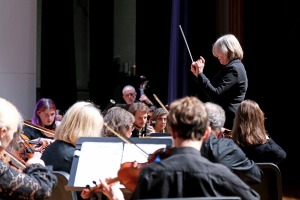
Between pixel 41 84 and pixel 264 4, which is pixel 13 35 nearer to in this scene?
pixel 41 84

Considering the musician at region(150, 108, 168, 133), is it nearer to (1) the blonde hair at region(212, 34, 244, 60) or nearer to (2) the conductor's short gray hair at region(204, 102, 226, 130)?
(1) the blonde hair at region(212, 34, 244, 60)

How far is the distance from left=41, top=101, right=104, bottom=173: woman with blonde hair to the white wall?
2.82 m

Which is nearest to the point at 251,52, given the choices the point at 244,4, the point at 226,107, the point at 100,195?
the point at 244,4

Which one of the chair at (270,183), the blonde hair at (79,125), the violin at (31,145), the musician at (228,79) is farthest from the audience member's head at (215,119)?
the violin at (31,145)

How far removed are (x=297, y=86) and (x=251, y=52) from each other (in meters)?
0.67

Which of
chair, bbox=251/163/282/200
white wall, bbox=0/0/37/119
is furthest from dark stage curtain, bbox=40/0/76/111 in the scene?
chair, bbox=251/163/282/200

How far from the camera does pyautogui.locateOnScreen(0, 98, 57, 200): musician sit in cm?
254

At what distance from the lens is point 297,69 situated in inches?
285

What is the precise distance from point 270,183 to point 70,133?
127 cm

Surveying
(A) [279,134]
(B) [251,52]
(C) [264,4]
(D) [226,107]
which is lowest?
(A) [279,134]

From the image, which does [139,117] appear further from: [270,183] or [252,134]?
[270,183]

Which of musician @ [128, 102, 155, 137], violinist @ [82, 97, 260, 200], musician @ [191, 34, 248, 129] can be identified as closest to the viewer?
violinist @ [82, 97, 260, 200]

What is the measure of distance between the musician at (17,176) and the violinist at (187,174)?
595mm

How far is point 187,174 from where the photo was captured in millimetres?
2109
